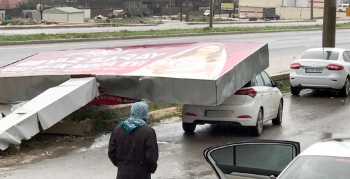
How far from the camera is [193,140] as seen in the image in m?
12.4

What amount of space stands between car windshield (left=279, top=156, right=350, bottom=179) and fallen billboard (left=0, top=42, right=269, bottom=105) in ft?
18.9

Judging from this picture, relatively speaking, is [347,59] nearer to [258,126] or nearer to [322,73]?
[322,73]

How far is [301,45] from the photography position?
127 ft

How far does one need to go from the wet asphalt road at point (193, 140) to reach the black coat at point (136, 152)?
3117 mm

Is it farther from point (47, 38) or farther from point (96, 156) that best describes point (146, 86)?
point (47, 38)

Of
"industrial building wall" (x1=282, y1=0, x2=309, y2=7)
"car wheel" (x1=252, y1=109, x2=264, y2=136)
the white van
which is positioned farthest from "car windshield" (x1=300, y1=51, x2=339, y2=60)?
"industrial building wall" (x1=282, y1=0, x2=309, y2=7)

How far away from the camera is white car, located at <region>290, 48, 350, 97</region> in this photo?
18.8m

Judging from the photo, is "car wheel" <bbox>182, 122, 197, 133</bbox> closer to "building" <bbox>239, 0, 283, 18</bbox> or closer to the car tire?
the car tire

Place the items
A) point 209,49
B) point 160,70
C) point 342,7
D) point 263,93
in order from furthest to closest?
point 342,7 → point 209,49 → point 263,93 → point 160,70

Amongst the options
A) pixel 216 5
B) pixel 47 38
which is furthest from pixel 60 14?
pixel 216 5

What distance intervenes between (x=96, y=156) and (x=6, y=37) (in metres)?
24.3

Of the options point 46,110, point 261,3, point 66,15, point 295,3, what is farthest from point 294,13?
point 46,110

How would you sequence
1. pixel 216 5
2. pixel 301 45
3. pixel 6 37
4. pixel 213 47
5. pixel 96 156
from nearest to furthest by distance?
1. pixel 96 156
2. pixel 213 47
3. pixel 6 37
4. pixel 301 45
5. pixel 216 5

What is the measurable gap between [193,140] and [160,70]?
153cm
